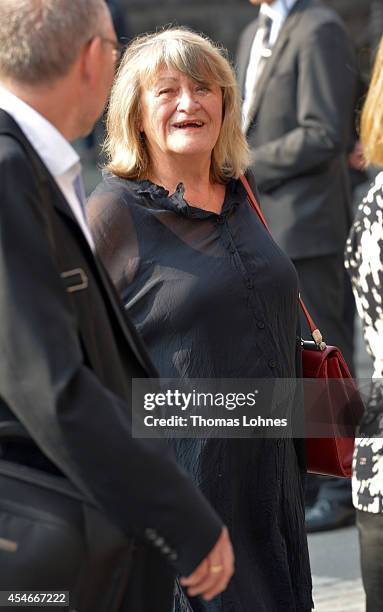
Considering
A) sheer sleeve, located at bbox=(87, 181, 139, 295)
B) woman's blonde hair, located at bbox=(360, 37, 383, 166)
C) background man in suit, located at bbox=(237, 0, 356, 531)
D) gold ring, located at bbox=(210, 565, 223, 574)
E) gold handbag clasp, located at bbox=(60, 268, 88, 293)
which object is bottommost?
background man in suit, located at bbox=(237, 0, 356, 531)

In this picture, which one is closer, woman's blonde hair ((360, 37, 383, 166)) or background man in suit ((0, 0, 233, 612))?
background man in suit ((0, 0, 233, 612))

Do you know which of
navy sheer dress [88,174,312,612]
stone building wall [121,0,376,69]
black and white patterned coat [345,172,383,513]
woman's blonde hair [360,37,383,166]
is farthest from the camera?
stone building wall [121,0,376,69]

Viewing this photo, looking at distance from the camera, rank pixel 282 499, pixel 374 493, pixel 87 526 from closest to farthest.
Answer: pixel 87 526
pixel 374 493
pixel 282 499

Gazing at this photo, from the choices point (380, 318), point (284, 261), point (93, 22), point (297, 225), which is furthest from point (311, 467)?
point (297, 225)

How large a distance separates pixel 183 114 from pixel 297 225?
90.3 inches

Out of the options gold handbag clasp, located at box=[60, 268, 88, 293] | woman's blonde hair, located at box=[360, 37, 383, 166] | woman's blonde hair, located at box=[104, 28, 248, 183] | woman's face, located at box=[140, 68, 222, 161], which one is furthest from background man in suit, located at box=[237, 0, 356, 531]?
gold handbag clasp, located at box=[60, 268, 88, 293]

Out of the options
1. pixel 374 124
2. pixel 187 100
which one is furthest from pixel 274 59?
pixel 374 124

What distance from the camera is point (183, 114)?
4074 mm

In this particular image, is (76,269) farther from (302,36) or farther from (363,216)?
(302,36)

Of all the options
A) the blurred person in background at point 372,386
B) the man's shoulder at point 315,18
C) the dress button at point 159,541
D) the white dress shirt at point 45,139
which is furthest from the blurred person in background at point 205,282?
the man's shoulder at point 315,18

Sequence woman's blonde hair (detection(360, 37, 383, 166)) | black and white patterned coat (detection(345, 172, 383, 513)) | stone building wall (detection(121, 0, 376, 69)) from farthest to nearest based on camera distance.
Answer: stone building wall (detection(121, 0, 376, 69)) < woman's blonde hair (detection(360, 37, 383, 166)) < black and white patterned coat (detection(345, 172, 383, 513))

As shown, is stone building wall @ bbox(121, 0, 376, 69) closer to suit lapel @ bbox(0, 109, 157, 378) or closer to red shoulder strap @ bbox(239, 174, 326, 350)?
red shoulder strap @ bbox(239, 174, 326, 350)

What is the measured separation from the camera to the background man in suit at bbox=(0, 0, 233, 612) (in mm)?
2523

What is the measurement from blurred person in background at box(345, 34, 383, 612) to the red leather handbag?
0.49 meters
